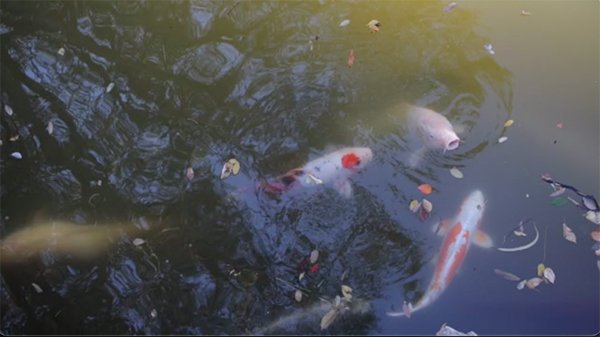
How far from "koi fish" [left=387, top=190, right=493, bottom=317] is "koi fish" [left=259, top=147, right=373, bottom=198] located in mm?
651

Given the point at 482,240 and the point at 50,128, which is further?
the point at 50,128

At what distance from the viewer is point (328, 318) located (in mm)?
2938

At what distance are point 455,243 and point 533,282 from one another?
19.3 inches

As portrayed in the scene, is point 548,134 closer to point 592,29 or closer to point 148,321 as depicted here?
point 592,29

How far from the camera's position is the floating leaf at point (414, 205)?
3.23 m

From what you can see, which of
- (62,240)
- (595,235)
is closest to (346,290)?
(595,235)

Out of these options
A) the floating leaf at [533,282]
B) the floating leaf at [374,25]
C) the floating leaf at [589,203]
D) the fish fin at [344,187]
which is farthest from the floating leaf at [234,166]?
the floating leaf at [589,203]

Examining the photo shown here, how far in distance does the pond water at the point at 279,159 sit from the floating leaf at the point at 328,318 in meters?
0.07

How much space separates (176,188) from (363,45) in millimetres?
1803

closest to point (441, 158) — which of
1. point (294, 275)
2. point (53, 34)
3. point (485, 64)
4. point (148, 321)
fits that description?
point (485, 64)

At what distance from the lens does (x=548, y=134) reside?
3.48 metres

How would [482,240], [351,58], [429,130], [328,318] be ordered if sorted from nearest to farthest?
[328,318] < [482,240] < [429,130] < [351,58]

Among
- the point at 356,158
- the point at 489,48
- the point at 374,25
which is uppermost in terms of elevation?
the point at 374,25

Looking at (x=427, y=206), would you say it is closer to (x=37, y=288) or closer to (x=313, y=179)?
(x=313, y=179)
